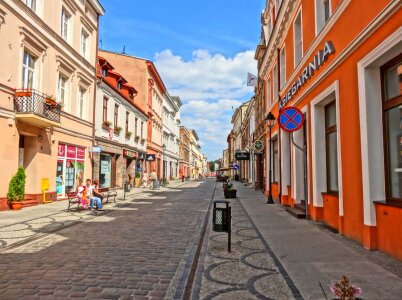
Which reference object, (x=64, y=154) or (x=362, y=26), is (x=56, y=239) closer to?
(x=362, y=26)

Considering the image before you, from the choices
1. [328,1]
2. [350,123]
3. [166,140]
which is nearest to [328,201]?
[350,123]

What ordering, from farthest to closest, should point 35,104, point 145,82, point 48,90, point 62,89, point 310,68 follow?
1. point 145,82
2. point 62,89
3. point 48,90
4. point 35,104
5. point 310,68

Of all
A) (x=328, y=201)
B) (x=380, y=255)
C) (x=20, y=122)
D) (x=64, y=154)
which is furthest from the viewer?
(x=64, y=154)

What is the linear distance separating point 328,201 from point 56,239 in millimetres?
7014

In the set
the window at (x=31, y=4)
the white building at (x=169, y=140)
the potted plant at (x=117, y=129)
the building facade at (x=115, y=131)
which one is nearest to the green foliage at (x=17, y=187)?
the window at (x=31, y=4)

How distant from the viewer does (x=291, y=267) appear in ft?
18.8

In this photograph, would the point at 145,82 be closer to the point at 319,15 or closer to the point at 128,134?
the point at 128,134

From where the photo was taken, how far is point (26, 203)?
15594 millimetres

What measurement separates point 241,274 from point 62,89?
1724 centimetres

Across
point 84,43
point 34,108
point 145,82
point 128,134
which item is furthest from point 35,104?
point 145,82

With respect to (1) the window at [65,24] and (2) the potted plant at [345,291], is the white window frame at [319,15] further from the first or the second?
(1) the window at [65,24]

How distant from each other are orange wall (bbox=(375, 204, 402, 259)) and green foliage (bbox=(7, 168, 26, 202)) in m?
13.1

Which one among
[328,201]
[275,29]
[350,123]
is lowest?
[328,201]

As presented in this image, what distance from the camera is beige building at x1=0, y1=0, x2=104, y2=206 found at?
1422 centimetres
